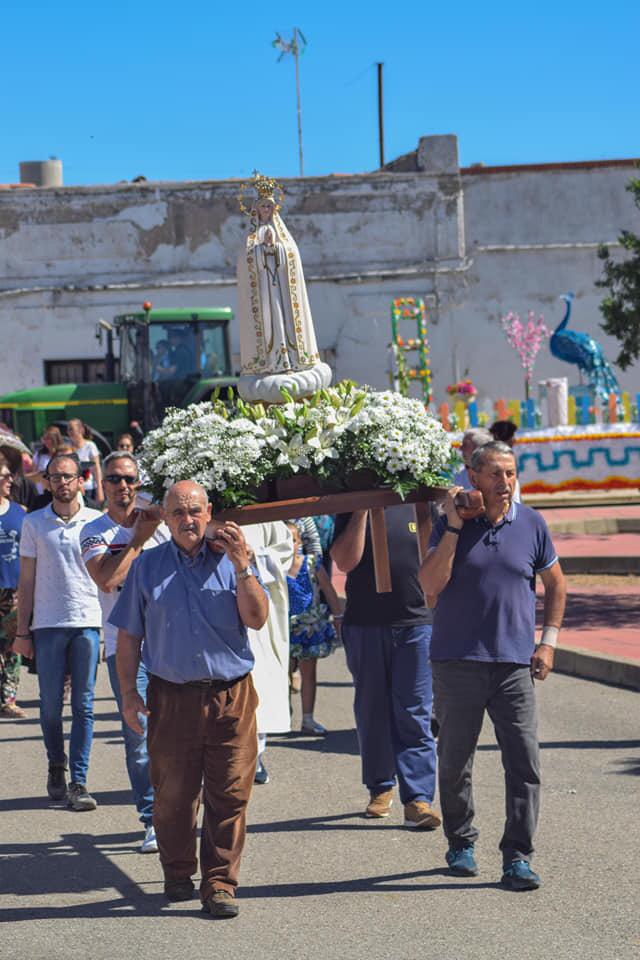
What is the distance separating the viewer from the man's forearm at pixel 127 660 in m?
6.28

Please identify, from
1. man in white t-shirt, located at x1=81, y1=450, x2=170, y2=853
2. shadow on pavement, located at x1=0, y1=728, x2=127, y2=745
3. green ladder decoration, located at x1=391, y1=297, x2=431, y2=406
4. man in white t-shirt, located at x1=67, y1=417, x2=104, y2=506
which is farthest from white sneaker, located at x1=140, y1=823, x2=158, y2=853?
green ladder decoration, located at x1=391, y1=297, x2=431, y2=406

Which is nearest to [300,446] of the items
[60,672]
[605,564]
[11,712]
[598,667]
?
[60,672]

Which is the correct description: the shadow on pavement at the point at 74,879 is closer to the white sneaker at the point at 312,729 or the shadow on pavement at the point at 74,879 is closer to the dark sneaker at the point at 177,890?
the dark sneaker at the point at 177,890

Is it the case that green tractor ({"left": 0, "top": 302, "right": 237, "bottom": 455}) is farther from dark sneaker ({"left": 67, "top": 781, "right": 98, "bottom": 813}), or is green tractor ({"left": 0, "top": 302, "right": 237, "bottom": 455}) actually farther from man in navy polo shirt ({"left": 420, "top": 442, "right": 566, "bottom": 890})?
man in navy polo shirt ({"left": 420, "top": 442, "right": 566, "bottom": 890})

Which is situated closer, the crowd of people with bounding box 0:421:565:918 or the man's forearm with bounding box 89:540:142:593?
the crowd of people with bounding box 0:421:565:918

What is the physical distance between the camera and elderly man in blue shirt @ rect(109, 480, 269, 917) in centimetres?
605

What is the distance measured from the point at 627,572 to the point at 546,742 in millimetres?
8891

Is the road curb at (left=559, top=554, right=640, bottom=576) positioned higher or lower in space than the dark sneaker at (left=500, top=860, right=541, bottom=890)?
lower

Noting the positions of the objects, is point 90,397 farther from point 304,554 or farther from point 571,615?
point 304,554

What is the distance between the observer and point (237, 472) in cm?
653

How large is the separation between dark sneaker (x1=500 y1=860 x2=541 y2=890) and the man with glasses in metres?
2.84

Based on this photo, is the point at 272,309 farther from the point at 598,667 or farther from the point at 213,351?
the point at 213,351

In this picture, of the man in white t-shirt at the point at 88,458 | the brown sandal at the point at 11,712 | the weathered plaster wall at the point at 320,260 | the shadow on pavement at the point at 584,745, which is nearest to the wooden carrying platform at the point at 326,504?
the shadow on pavement at the point at 584,745

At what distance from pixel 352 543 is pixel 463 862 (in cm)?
192
